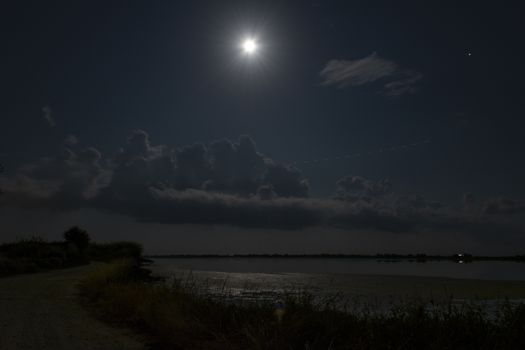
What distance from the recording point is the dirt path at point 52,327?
8.42 m

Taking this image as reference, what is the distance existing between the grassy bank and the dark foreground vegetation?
21314 mm

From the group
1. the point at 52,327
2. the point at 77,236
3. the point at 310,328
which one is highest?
the point at 77,236

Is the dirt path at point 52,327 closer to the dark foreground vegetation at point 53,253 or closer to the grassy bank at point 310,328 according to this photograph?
the grassy bank at point 310,328

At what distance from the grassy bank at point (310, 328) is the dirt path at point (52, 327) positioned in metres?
0.83

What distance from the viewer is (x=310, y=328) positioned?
817 cm

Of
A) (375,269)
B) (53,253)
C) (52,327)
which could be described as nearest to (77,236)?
(53,253)

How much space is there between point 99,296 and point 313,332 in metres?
10.0

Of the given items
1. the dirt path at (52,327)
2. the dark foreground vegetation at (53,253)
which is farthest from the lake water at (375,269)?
the dirt path at (52,327)

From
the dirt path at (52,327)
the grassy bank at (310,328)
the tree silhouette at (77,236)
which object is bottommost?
the dirt path at (52,327)

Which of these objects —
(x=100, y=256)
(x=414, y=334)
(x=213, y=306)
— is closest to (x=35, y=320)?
(x=213, y=306)

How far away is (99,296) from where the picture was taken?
1578 cm

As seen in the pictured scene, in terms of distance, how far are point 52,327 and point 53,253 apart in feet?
113

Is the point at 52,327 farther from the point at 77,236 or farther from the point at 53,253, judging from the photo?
the point at 77,236

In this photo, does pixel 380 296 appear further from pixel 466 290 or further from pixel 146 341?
pixel 146 341
